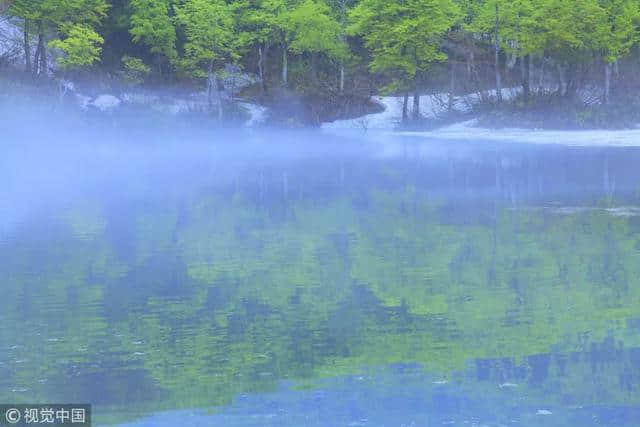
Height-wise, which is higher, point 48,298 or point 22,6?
point 22,6

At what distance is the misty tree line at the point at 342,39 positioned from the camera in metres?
48.4

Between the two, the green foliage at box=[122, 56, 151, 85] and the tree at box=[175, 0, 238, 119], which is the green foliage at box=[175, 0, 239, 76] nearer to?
the tree at box=[175, 0, 238, 119]

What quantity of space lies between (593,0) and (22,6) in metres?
28.3

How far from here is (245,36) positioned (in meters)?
55.4

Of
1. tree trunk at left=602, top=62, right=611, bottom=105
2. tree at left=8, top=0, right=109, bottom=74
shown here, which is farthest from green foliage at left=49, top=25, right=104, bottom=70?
tree trunk at left=602, top=62, right=611, bottom=105

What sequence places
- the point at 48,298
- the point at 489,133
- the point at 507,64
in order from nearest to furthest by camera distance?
the point at 48,298 → the point at 489,133 → the point at 507,64

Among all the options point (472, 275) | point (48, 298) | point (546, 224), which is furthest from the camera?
point (546, 224)

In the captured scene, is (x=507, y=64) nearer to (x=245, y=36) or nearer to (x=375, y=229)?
(x=245, y=36)

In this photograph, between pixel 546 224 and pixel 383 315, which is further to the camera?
pixel 546 224

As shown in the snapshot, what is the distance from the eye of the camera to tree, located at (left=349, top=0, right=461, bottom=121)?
52.3 m

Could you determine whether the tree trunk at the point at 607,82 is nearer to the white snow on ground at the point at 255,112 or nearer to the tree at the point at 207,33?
the white snow on ground at the point at 255,112

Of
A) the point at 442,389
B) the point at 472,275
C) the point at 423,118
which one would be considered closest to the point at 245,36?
the point at 423,118

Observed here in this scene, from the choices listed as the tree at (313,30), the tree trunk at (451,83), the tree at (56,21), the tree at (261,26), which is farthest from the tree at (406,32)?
the tree at (56,21)

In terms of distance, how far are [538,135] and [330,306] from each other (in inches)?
1349
